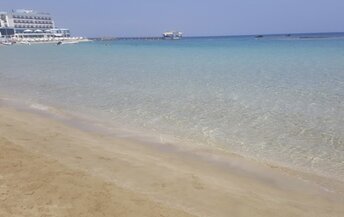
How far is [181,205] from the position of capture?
5.79 meters

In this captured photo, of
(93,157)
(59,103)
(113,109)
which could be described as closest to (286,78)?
(113,109)

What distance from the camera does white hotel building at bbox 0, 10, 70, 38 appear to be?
152 meters

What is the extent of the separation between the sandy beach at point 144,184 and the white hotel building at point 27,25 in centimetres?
15963

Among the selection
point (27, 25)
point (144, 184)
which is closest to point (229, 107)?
point (144, 184)

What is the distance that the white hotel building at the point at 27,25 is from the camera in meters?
152

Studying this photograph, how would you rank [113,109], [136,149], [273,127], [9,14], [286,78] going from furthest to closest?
[9,14], [286,78], [113,109], [273,127], [136,149]

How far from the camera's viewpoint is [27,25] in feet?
543

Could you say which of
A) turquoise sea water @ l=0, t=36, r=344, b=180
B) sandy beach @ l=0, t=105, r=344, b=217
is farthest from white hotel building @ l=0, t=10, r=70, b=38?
sandy beach @ l=0, t=105, r=344, b=217

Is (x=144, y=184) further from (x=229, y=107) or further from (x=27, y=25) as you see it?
(x=27, y=25)

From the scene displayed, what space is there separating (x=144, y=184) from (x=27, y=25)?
17912 cm

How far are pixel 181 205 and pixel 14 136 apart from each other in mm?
6111

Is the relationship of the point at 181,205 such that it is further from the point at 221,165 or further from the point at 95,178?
the point at 221,165

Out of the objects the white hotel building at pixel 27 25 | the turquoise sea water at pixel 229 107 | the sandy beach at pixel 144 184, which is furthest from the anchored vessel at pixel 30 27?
the sandy beach at pixel 144 184

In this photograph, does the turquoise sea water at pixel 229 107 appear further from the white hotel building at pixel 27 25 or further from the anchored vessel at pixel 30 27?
the white hotel building at pixel 27 25
